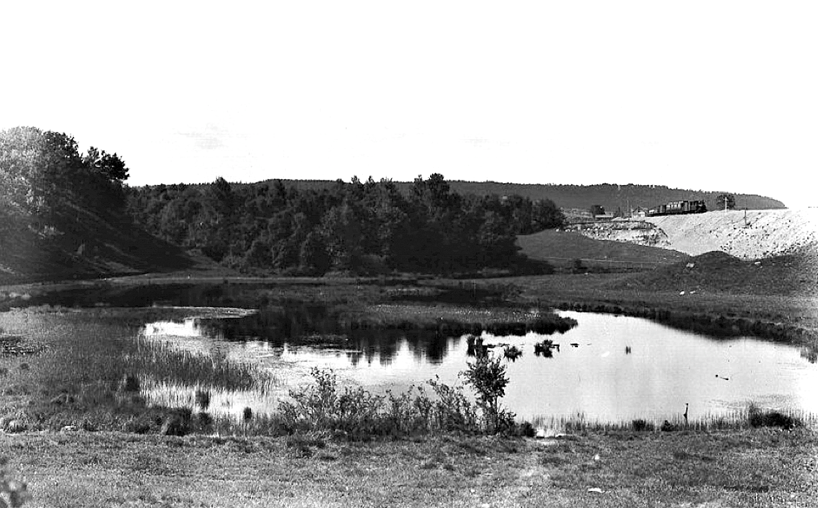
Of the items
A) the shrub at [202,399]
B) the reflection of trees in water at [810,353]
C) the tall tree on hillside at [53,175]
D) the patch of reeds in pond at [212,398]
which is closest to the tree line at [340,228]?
the tall tree on hillside at [53,175]

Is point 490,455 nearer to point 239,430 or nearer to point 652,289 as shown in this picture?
point 239,430

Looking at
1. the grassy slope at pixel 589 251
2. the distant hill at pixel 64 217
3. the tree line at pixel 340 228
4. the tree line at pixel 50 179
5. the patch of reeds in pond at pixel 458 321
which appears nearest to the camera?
the patch of reeds in pond at pixel 458 321

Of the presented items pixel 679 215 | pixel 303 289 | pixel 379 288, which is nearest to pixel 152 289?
pixel 303 289

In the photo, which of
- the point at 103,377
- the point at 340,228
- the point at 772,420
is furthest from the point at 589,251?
the point at 103,377

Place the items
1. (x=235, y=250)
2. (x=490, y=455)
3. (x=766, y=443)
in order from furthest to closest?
(x=235, y=250), (x=766, y=443), (x=490, y=455)

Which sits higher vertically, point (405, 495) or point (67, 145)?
point (67, 145)

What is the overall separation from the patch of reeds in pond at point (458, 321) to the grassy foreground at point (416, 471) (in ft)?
110

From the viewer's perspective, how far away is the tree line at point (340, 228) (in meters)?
145

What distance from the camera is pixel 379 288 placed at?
97.8 meters

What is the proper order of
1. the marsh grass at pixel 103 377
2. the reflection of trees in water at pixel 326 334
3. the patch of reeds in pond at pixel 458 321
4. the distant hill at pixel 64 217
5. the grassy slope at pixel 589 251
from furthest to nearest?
the grassy slope at pixel 589 251 → the distant hill at pixel 64 217 → the patch of reeds in pond at pixel 458 321 → the reflection of trees in water at pixel 326 334 → the marsh grass at pixel 103 377

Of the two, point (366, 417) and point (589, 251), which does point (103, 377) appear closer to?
point (366, 417)

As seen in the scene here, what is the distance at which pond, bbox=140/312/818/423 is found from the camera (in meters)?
33.2

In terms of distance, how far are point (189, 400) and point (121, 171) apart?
450 feet

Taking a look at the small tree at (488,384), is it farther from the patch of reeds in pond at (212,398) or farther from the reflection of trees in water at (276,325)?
the reflection of trees in water at (276,325)
